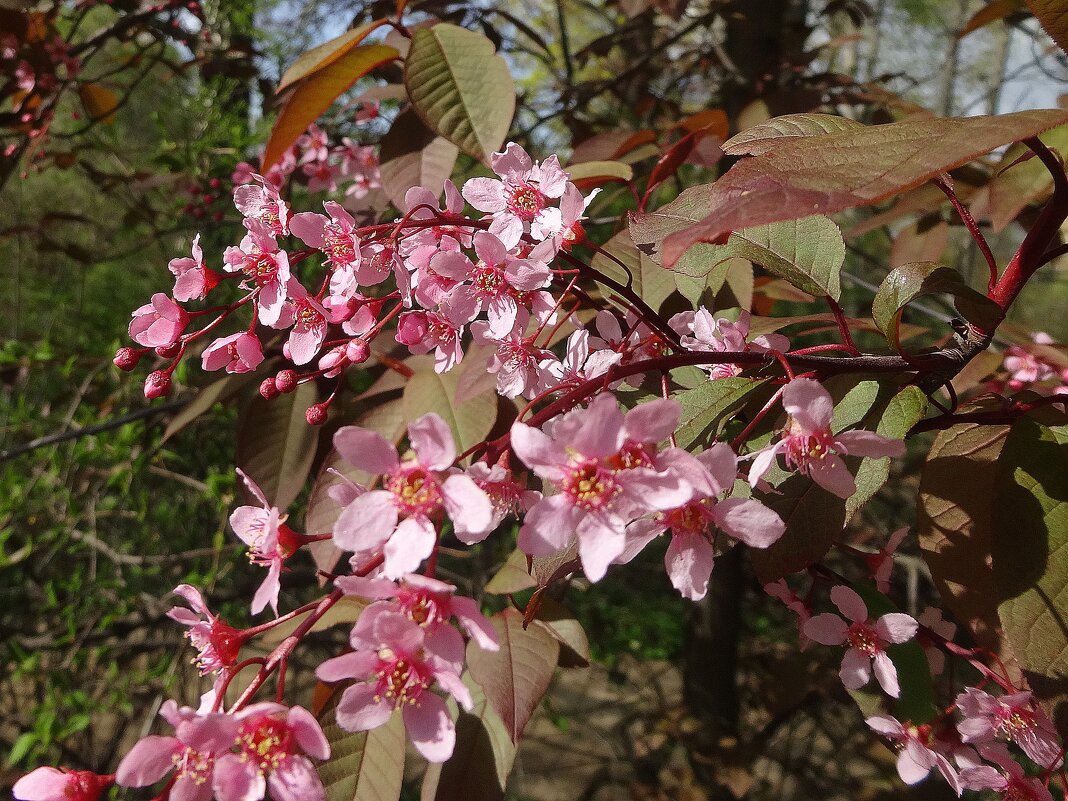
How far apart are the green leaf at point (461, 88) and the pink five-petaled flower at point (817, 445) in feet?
2.00

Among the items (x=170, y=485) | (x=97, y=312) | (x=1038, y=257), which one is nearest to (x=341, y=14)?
(x=97, y=312)

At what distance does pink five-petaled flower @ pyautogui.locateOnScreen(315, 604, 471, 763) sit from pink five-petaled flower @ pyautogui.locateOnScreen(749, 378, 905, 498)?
307mm

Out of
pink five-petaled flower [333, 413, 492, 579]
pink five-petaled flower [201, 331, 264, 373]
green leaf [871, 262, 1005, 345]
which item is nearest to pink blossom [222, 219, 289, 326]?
pink five-petaled flower [201, 331, 264, 373]

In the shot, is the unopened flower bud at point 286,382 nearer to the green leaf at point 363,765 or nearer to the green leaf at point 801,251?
the green leaf at point 363,765

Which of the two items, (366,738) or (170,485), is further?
(170,485)

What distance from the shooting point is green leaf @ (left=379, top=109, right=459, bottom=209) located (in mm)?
1130

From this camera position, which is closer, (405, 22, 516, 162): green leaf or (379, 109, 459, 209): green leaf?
(405, 22, 516, 162): green leaf

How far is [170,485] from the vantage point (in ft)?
8.84

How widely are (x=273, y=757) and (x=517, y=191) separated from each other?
0.63 meters

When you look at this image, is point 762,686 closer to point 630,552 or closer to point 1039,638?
point 1039,638

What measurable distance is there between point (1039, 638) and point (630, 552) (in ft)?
1.51

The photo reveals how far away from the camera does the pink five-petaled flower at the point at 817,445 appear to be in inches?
22.8

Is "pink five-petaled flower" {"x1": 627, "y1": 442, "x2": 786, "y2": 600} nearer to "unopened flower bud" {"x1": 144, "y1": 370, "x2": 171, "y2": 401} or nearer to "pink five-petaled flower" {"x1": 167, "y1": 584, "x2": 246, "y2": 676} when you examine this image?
"pink five-petaled flower" {"x1": 167, "y1": 584, "x2": 246, "y2": 676}

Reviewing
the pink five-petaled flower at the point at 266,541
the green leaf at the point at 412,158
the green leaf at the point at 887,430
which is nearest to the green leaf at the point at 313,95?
the green leaf at the point at 412,158
